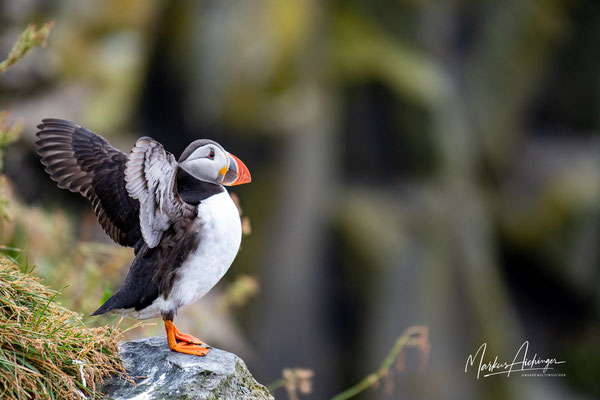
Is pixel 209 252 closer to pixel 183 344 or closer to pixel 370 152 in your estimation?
pixel 183 344

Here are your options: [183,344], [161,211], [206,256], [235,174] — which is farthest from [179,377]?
[235,174]

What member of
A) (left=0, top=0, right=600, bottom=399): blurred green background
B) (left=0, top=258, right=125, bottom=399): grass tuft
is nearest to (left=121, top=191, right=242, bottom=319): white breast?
(left=0, top=258, right=125, bottom=399): grass tuft

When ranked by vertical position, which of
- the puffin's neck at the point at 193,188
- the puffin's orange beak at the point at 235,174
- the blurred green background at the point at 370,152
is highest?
the puffin's orange beak at the point at 235,174

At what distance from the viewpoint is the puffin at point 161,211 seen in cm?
241

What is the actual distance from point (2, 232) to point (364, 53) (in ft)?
19.1

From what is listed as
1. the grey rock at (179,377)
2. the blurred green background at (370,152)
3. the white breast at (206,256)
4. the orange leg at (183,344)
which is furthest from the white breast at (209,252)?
the blurred green background at (370,152)

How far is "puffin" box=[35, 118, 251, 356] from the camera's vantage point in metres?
2.41

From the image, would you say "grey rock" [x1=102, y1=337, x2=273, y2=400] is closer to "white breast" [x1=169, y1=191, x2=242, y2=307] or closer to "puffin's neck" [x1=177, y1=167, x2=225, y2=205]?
"white breast" [x1=169, y1=191, x2=242, y2=307]

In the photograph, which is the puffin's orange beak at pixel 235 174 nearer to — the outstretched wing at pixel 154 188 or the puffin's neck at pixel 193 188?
the puffin's neck at pixel 193 188

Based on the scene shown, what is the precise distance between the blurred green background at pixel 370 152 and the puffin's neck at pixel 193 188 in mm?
4246

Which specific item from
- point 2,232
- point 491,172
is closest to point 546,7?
point 491,172

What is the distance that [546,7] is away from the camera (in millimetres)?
10000

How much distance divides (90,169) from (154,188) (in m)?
0.37

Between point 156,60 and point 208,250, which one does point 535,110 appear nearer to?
point 156,60
